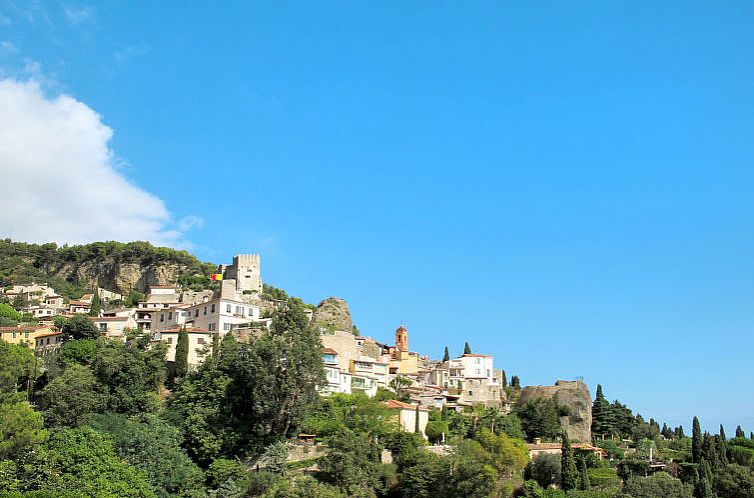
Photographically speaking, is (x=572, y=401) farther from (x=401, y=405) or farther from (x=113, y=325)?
(x=113, y=325)

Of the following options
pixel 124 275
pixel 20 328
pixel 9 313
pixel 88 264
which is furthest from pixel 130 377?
pixel 88 264

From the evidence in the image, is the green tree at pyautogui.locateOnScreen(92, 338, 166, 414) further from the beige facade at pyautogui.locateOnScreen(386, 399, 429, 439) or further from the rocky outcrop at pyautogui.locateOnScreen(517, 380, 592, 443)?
the rocky outcrop at pyautogui.locateOnScreen(517, 380, 592, 443)

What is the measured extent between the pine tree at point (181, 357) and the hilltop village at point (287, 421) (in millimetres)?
170

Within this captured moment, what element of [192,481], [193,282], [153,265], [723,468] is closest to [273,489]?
[192,481]

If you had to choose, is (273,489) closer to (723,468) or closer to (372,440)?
(372,440)

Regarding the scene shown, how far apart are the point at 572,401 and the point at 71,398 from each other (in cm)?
4158

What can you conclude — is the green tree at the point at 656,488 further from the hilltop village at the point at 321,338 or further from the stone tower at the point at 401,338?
the stone tower at the point at 401,338

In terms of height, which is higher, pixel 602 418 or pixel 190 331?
pixel 190 331

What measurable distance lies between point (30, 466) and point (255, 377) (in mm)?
14004

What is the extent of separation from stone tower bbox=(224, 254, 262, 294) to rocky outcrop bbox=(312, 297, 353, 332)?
9.73 meters

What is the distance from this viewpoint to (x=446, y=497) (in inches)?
1943

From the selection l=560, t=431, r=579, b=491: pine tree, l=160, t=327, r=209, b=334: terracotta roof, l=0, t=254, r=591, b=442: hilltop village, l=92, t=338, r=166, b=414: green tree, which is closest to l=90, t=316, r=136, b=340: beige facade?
l=0, t=254, r=591, b=442: hilltop village

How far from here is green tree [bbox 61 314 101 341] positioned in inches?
2525

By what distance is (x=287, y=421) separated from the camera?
169 ft
